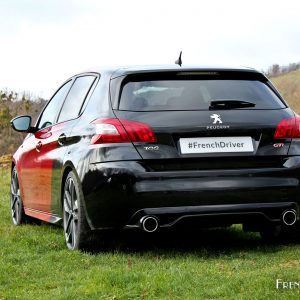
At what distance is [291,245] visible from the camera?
683 centimetres

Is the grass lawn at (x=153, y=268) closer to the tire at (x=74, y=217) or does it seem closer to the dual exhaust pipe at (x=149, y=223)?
the tire at (x=74, y=217)

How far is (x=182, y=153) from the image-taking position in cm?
606

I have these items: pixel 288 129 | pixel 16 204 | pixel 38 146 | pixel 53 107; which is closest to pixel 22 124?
pixel 53 107

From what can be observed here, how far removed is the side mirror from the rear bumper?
2589 mm

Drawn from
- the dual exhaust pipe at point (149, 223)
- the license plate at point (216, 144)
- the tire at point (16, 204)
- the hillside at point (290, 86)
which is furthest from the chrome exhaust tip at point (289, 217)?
the hillside at point (290, 86)

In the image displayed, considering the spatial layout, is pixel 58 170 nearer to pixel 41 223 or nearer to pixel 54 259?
pixel 54 259

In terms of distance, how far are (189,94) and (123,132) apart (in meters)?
0.70

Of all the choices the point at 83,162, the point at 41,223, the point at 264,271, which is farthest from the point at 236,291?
the point at 41,223

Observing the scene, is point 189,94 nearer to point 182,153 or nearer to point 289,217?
point 182,153

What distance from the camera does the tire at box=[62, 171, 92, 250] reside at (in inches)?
250

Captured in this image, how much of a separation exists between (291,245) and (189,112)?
5.36ft

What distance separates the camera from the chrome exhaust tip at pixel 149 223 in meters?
5.99

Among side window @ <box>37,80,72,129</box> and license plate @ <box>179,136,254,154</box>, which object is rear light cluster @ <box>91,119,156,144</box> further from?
side window @ <box>37,80,72,129</box>

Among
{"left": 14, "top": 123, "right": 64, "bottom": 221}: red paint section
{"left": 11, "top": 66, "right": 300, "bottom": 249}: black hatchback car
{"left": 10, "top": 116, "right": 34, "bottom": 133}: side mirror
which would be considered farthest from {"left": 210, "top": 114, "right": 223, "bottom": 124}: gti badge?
{"left": 10, "top": 116, "right": 34, "bottom": 133}: side mirror
